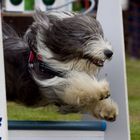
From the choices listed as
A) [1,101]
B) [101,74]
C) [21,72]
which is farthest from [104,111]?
[1,101]

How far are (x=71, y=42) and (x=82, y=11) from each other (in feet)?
23.8

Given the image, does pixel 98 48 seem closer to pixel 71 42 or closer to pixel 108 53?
pixel 108 53

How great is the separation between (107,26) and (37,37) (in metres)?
0.56

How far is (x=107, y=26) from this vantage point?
222 inches

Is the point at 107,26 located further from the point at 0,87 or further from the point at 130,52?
the point at 130,52

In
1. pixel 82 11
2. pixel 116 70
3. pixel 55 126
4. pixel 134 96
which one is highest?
pixel 82 11

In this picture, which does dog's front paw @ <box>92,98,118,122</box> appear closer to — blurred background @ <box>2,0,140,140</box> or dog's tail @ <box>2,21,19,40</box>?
blurred background @ <box>2,0,140,140</box>

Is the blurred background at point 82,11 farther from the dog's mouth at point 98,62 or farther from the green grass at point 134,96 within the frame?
the dog's mouth at point 98,62

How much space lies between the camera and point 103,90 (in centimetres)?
514

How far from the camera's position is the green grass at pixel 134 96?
22.9 ft

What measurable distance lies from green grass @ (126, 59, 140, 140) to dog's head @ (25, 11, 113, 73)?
57.6 inches

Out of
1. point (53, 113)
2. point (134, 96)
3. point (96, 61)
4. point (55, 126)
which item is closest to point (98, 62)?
point (96, 61)

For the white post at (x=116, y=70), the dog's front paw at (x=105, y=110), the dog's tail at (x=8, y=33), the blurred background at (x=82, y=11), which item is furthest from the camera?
the blurred background at (x=82, y=11)

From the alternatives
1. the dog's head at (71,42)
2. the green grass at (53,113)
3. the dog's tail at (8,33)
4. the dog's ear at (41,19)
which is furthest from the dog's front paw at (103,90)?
the dog's tail at (8,33)
